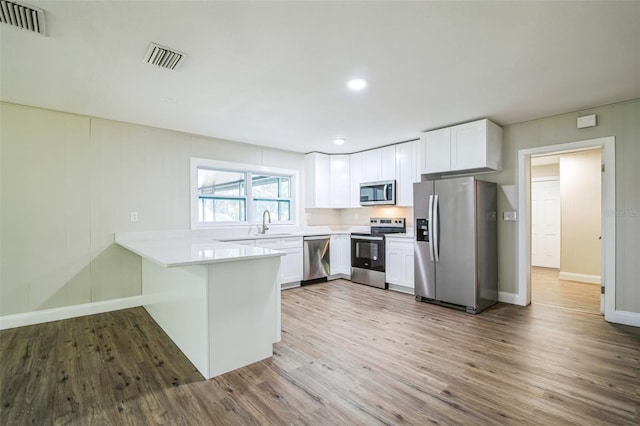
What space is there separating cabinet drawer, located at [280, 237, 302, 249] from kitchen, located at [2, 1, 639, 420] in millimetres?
1420

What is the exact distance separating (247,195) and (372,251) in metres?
2.31

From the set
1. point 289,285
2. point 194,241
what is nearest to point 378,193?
point 289,285

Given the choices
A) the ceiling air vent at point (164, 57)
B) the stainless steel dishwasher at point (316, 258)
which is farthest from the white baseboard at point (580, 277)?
the ceiling air vent at point (164, 57)

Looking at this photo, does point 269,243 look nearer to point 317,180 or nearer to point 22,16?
point 317,180

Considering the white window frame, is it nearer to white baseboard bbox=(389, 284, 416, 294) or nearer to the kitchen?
the kitchen

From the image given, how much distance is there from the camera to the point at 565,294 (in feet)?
14.8

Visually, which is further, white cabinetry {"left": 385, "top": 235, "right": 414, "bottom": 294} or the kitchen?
white cabinetry {"left": 385, "top": 235, "right": 414, "bottom": 294}

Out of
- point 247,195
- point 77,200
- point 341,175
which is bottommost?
point 77,200

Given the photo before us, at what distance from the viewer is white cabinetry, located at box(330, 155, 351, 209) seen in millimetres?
5809

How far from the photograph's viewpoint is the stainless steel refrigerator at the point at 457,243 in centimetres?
367

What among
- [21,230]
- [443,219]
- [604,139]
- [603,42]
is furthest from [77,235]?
[604,139]

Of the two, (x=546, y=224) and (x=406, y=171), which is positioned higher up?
(x=406, y=171)

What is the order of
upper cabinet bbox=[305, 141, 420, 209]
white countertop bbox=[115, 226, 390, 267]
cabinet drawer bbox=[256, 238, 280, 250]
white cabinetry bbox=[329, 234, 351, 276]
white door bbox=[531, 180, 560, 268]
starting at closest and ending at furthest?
white countertop bbox=[115, 226, 390, 267] → cabinet drawer bbox=[256, 238, 280, 250] → upper cabinet bbox=[305, 141, 420, 209] → white cabinetry bbox=[329, 234, 351, 276] → white door bbox=[531, 180, 560, 268]

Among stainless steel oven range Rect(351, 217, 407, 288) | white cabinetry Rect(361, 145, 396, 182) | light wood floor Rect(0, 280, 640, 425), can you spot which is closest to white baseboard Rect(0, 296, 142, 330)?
light wood floor Rect(0, 280, 640, 425)
